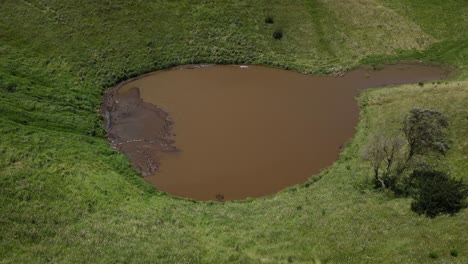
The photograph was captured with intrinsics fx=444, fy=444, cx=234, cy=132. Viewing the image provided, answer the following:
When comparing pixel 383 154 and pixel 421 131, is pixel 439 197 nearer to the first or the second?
pixel 383 154

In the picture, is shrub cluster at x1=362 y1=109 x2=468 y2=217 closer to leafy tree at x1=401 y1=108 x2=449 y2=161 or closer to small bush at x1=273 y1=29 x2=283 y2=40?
leafy tree at x1=401 y1=108 x2=449 y2=161

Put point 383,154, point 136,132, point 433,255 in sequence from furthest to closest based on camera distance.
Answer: point 136,132 → point 383,154 → point 433,255

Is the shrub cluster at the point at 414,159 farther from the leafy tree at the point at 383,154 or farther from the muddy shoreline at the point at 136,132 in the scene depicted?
the muddy shoreline at the point at 136,132

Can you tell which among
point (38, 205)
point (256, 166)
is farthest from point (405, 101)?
point (38, 205)

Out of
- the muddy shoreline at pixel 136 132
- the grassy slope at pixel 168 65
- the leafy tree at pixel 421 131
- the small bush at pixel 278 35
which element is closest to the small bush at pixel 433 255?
the grassy slope at pixel 168 65

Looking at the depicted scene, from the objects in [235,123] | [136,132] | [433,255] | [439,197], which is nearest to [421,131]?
[439,197]

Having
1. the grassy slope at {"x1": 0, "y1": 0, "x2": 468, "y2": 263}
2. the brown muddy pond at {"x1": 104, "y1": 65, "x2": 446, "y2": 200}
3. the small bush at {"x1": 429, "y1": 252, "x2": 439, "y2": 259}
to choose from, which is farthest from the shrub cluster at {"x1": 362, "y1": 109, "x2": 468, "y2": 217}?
the brown muddy pond at {"x1": 104, "y1": 65, "x2": 446, "y2": 200}
